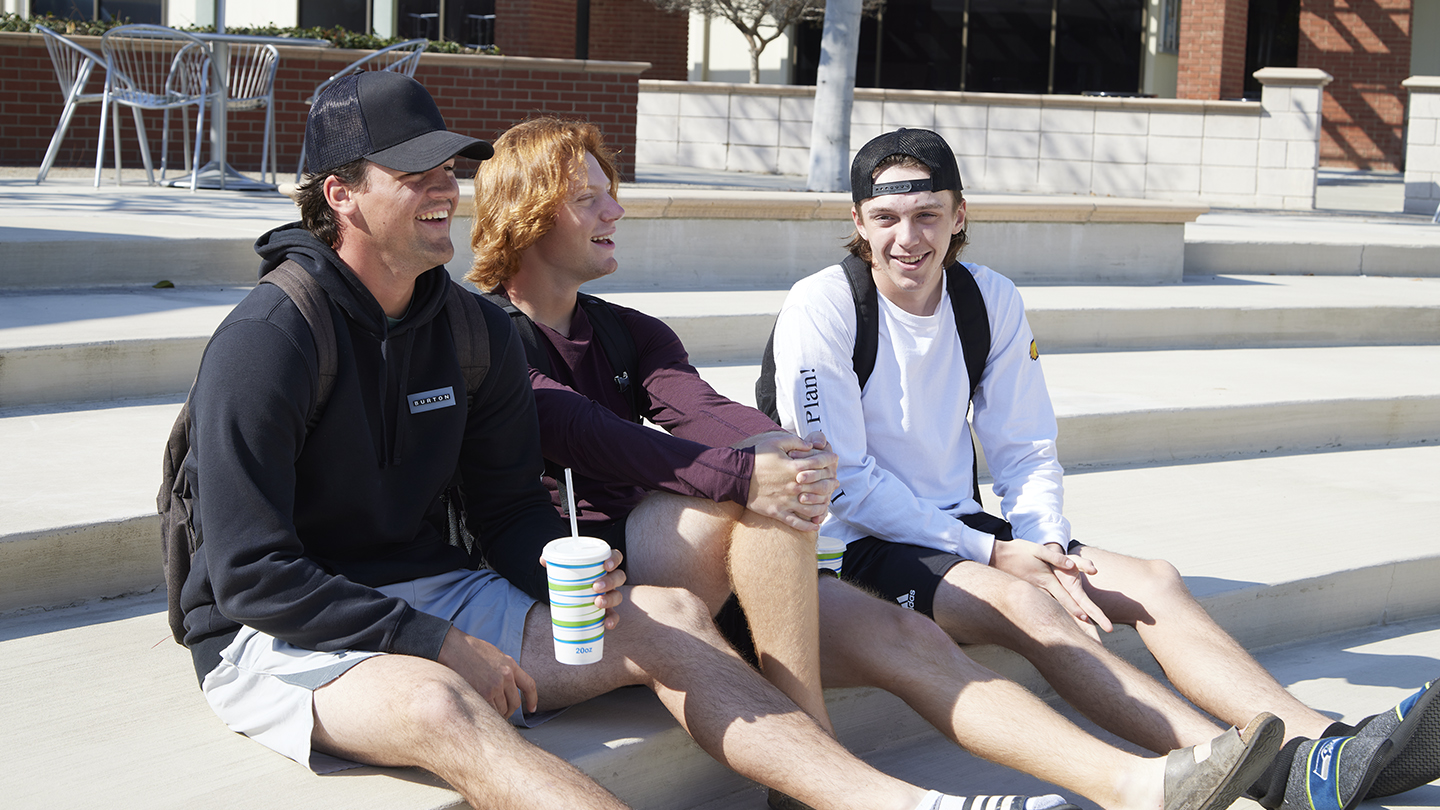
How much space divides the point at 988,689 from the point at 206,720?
1497 millimetres

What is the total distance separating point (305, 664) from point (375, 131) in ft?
3.12

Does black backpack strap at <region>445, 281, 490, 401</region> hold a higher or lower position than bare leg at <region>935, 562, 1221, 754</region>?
higher

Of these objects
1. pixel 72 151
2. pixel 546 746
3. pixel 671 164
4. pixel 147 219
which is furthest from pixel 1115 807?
pixel 671 164

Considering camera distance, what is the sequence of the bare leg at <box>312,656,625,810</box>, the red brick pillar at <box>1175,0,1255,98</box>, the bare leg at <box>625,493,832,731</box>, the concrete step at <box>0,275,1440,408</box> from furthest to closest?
the red brick pillar at <box>1175,0,1255,98</box>, the concrete step at <box>0,275,1440,408</box>, the bare leg at <box>625,493,832,731</box>, the bare leg at <box>312,656,625,810</box>

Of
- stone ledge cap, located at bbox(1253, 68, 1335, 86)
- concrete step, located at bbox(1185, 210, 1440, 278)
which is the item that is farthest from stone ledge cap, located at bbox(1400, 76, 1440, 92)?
concrete step, located at bbox(1185, 210, 1440, 278)

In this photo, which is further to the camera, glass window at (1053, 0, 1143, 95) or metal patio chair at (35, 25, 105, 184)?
glass window at (1053, 0, 1143, 95)

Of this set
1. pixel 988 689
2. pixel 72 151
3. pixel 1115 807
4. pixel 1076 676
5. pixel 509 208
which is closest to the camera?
pixel 1115 807

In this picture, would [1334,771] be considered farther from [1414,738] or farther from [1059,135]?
[1059,135]

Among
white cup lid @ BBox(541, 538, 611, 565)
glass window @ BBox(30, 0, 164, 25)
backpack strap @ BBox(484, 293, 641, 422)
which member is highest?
glass window @ BBox(30, 0, 164, 25)

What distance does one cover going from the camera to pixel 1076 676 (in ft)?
8.68

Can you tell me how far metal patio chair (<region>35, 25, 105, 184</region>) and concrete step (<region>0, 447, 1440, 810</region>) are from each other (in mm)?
5864

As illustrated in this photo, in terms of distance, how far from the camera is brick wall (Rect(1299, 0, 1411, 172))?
20109mm

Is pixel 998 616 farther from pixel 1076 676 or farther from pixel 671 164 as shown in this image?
pixel 671 164

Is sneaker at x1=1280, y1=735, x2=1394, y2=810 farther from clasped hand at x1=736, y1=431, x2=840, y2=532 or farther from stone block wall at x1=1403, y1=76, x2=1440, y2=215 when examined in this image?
stone block wall at x1=1403, y1=76, x2=1440, y2=215
